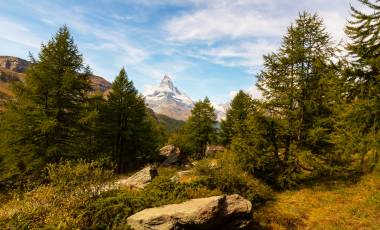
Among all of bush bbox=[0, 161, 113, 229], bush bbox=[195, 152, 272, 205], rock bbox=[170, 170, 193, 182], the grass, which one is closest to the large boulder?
the grass

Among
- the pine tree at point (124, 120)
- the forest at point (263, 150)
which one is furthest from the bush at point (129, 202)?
the pine tree at point (124, 120)

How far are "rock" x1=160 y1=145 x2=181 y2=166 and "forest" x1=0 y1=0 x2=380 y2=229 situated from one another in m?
18.2

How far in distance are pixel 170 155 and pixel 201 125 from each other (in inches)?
270

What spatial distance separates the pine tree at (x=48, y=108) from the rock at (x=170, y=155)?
772 inches

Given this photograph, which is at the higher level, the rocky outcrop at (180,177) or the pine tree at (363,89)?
the pine tree at (363,89)

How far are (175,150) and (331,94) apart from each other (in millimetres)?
33766

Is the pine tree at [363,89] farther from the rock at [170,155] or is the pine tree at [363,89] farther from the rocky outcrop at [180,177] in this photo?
the rock at [170,155]

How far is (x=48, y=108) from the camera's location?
22.6m

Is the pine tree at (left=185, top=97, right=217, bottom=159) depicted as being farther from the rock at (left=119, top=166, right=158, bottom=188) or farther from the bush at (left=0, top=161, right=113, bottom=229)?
the bush at (left=0, top=161, right=113, bottom=229)

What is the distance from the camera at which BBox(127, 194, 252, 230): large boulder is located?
432 inches

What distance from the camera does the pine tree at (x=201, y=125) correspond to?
45438 millimetres

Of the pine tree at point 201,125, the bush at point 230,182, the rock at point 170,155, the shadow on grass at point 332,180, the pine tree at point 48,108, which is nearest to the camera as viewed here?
the bush at point 230,182

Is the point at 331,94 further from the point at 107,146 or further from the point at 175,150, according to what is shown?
the point at 175,150

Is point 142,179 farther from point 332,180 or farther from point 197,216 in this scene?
point 332,180
